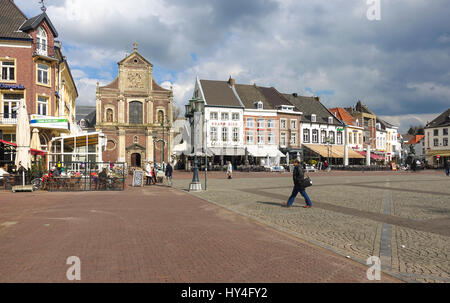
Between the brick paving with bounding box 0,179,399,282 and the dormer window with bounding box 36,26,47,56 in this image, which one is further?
the dormer window with bounding box 36,26,47,56

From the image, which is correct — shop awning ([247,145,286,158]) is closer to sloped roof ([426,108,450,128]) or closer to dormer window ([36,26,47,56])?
dormer window ([36,26,47,56])

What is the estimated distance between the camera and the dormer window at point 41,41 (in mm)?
27938

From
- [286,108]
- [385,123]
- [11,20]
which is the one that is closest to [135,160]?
[286,108]

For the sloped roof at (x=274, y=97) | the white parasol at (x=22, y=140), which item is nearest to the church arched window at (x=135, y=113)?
the sloped roof at (x=274, y=97)

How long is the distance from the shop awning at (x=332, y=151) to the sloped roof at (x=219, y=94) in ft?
46.7

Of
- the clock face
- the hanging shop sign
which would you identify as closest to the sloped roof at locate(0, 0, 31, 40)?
the hanging shop sign

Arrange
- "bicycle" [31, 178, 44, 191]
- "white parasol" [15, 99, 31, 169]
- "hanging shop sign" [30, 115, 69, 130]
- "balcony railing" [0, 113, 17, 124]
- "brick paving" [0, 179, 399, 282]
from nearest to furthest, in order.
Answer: "brick paving" [0, 179, 399, 282] < "white parasol" [15, 99, 31, 169] < "bicycle" [31, 178, 44, 191] < "hanging shop sign" [30, 115, 69, 130] < "balcony railing" [0, 113, 17, 124]

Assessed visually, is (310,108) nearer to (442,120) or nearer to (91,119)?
(442,120)

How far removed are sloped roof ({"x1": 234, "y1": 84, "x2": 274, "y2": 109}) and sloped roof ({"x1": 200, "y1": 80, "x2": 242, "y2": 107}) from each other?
1.48m

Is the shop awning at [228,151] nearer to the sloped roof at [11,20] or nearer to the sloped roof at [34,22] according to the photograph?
the sloped roof at [34,22]

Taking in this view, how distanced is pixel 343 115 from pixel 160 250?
205 ft

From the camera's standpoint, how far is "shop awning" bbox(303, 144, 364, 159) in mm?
52391

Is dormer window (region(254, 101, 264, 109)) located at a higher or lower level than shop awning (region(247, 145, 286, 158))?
higher

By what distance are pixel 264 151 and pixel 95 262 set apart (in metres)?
45.4
